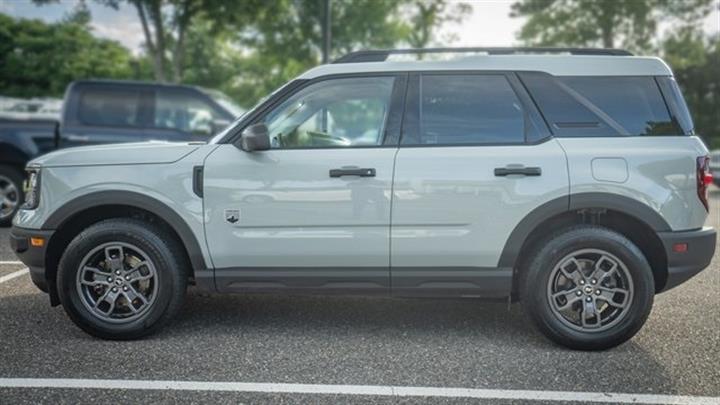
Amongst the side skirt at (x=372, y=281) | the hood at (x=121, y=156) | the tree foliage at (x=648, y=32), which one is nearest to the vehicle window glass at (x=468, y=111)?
the side skirt at (x=372, y=281)

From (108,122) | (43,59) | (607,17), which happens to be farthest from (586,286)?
(43,59)

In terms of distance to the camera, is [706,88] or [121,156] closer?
[121,156]

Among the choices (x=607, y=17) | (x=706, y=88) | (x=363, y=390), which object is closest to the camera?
(x=363, y=390)

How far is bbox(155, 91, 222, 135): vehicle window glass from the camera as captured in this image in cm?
869

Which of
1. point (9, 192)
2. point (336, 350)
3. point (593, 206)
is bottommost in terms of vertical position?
point (336, 350)

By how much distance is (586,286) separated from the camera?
3.96 m

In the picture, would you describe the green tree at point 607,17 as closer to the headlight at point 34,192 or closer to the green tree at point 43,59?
the headlight at point 34,192

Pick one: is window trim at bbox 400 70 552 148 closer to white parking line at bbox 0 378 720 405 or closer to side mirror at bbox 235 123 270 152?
side mirror at bbox 235 123 270 152

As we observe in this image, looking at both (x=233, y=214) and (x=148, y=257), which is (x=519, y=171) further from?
(x=148, y=257)

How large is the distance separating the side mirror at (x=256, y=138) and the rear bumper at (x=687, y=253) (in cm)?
252

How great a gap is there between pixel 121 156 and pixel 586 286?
Result: 311 centimetres

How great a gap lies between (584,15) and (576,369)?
3099 centimetres

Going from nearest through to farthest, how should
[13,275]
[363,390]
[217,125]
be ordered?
[363,390] → [13,275] → [217,125]

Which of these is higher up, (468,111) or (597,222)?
(468,111)
